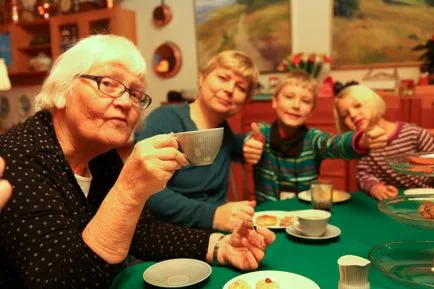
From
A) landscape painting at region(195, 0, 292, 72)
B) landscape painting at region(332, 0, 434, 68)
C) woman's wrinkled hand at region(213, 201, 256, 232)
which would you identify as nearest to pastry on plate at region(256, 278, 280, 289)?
woman's wrinkled hand at region(213, 201, 256, 232)

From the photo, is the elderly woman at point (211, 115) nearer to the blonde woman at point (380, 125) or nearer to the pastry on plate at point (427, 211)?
the blonde woman at point (380, 125)

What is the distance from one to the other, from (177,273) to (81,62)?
631 millimetres

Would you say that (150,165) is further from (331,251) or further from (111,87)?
(331,251)

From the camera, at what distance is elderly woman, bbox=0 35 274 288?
2.80 ft

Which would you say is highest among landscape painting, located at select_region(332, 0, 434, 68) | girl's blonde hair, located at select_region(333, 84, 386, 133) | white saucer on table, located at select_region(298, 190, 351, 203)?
landscape painting, located at select_region(332, 0, 434, 68)

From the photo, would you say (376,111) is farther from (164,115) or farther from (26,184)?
(26,184)

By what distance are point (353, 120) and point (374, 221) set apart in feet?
2.33

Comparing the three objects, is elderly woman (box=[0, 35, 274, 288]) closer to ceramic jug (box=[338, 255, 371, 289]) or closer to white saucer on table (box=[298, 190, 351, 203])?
ceramic jug (box=[338, 255, 371, 289])

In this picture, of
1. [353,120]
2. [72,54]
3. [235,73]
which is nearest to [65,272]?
[72,54]

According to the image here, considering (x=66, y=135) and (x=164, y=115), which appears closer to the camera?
(x=66, y=135)

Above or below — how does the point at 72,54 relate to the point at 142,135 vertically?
above

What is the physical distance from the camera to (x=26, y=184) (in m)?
0.97

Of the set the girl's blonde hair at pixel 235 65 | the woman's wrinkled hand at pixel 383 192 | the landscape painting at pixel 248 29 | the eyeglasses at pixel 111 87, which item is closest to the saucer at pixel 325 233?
the woman's wrinkled hand at pixel 383 192

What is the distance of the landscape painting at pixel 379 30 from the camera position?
342 cm
